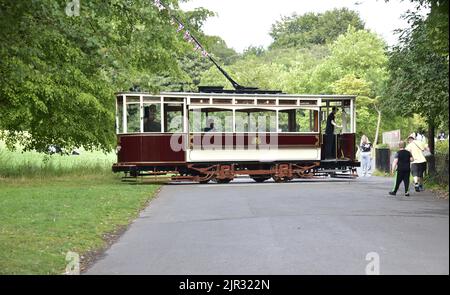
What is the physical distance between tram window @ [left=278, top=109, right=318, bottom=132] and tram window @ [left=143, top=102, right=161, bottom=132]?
4.33 meters

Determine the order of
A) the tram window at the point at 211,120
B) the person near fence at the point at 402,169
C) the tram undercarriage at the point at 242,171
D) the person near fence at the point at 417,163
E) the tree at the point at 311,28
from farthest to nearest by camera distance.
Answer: the tree at the point at 311,28 < the tram window at the point at 211,120 < the tram undercarriage at the point at 242,171 < the person near fence at the point at 417,163 < the person near fence at the point at 402,169

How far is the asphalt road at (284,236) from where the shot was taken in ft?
26.2

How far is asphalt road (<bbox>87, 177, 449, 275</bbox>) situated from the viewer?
7.99m

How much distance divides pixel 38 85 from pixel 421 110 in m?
11.8

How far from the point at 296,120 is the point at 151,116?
17.0 feet

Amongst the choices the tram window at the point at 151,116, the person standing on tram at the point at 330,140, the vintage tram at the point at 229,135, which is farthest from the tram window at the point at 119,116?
the person standing on tram at the point at 330,140

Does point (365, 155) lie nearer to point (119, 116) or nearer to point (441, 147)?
point (441, 147)

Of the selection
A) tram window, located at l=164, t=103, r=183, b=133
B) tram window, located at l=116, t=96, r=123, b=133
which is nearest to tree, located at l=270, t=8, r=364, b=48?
tram window, located at l=164, t=103, r=183, b=133

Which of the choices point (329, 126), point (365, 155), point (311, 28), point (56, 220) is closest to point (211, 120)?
point (329, 126)

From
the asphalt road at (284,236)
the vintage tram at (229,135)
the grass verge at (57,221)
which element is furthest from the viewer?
the vintage tram at (229,135)

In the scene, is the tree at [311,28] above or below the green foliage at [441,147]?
above

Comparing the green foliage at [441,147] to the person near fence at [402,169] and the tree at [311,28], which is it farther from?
the tree at [311,28]

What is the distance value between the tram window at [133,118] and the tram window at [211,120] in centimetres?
175

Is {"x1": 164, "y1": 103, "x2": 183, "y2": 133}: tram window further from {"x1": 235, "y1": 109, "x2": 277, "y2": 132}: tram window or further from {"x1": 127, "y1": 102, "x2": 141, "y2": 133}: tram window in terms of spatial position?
{"x1": 235, "y1": 109, "x2": 277, "y2": 132}: tram window
